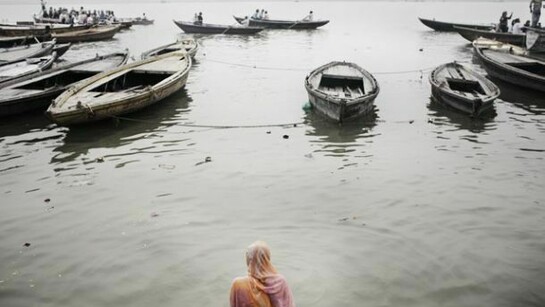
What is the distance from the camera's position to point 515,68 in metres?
14.7

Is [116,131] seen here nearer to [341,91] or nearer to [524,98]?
[341,91]

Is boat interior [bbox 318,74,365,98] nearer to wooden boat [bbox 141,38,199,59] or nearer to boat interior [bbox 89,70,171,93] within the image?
boat interior [bbox 89,70,171,93]

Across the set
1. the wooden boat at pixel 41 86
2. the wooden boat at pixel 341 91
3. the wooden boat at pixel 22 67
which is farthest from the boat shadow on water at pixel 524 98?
the wooden boat at pixel 22 67

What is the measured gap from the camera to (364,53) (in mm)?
26156

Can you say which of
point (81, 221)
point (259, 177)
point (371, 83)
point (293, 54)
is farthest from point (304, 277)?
point (293, 54)

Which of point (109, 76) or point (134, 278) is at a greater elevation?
point (109, 76)

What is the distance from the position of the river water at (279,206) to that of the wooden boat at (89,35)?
18262mm

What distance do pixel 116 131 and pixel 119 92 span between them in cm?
158

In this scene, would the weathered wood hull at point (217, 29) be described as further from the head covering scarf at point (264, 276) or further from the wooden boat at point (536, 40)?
the head covering scarf at point (264, 276)

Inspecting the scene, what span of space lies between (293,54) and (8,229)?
2150cm

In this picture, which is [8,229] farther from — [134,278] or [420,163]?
[420,163]

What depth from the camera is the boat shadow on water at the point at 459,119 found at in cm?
1120

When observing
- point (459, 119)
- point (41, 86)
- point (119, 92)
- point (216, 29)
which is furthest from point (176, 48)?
point (459, 119)

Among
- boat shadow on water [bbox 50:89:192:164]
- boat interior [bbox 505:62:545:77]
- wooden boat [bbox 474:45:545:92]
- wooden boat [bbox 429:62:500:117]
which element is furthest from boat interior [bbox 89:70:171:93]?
boat interior [bbox 505:62:545:77]
